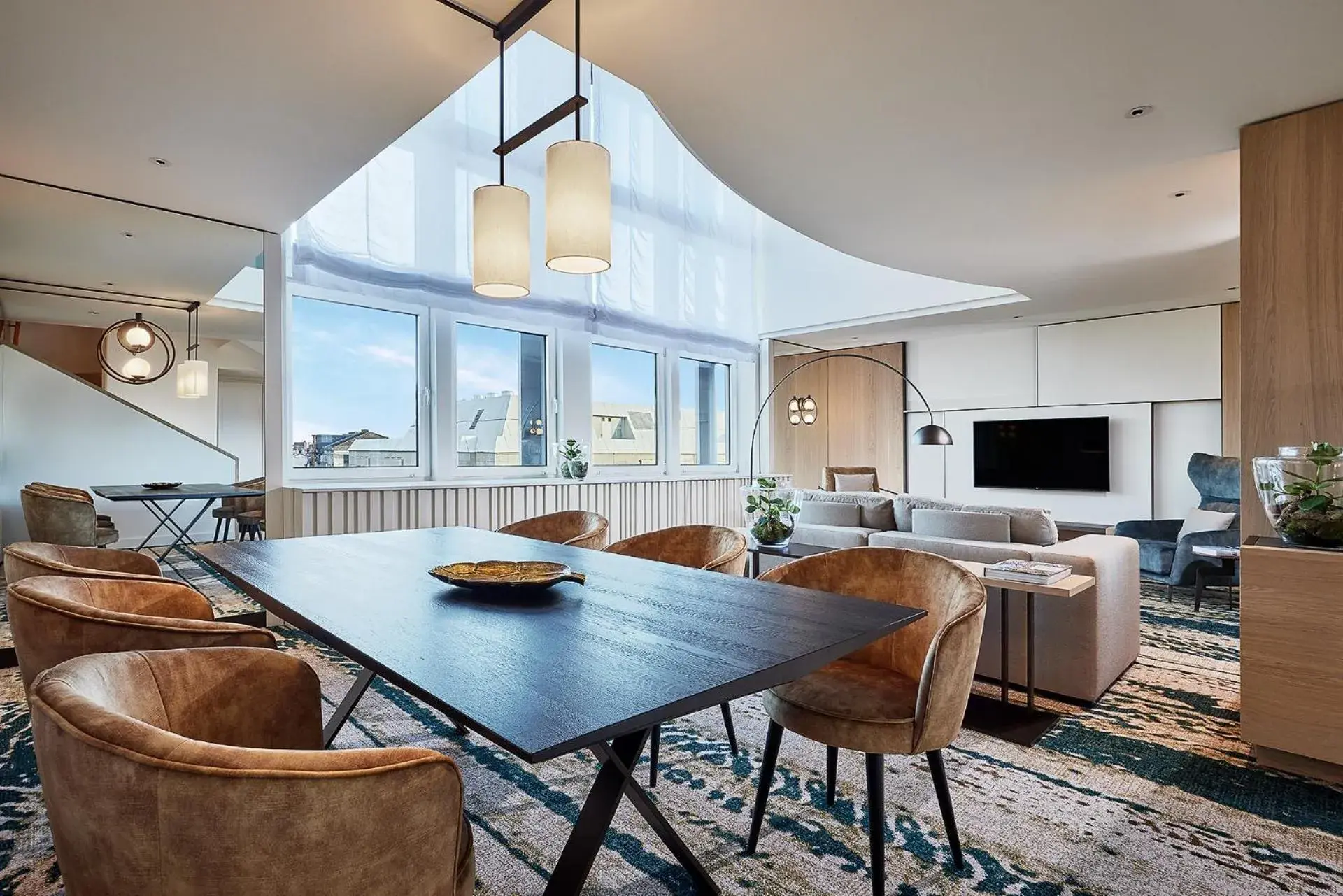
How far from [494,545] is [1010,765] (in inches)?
76.1

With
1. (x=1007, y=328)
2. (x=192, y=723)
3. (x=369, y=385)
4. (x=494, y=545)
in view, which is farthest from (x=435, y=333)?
(x=1007, y=328)

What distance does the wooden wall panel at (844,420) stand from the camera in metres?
8.15

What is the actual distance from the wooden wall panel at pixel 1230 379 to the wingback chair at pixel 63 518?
26.6 ft

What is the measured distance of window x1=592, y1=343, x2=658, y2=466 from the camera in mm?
5754

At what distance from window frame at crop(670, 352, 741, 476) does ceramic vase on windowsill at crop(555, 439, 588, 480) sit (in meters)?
1.30

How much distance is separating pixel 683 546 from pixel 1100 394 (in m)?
5.93

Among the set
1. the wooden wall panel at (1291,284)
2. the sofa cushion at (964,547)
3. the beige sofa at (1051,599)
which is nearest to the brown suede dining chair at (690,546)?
the sofa cushion at (964,547)

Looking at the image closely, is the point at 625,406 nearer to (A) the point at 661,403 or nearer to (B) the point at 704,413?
(A) the point at 661,403

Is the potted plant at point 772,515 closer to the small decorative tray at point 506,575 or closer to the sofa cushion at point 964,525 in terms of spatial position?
the sofa cushion at point 964,525

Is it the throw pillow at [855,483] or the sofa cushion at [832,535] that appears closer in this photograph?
the sofa cushion at [832,535]

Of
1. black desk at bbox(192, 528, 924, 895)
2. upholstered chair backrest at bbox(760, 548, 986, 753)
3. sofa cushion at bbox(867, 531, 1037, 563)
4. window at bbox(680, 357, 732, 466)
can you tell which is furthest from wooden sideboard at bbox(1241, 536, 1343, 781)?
window at bbox(680, 357, 732, 466)

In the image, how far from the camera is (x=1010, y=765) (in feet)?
7.60

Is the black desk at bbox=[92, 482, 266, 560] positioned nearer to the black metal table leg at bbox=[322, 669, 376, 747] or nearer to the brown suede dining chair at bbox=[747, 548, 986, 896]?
the black metal table leg at bbox=[322, 669, 376, 747]

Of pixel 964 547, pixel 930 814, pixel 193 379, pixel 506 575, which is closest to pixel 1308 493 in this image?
pixel 964 547
